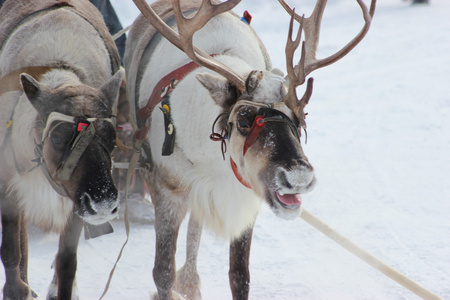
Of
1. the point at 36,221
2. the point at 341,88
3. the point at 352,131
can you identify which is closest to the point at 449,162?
the point at 352,131

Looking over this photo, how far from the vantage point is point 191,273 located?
393cm

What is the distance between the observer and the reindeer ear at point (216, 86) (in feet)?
9.12

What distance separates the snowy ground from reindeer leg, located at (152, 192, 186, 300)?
0.63 meters

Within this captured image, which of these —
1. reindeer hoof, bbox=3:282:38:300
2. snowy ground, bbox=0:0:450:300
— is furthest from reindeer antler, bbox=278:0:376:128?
reindeer hoof, bbox=3:282:38:300

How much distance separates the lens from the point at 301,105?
2715 millimetres

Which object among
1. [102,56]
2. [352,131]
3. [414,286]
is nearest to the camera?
[414,286]

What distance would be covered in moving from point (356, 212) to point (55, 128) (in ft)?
10.6

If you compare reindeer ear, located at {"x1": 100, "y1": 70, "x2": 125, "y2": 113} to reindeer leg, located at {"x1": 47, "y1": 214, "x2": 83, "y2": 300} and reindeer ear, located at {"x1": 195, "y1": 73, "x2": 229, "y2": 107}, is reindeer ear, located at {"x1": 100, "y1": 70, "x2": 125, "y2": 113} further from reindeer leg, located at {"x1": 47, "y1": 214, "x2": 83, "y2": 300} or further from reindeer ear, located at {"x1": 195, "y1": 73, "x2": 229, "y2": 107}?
reindeer leg, located at {"x1": 47, "y1": 214, "x2": 83, "y2": 300}

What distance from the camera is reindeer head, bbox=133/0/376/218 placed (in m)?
2.52

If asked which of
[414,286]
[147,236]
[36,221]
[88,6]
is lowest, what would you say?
[147,236]

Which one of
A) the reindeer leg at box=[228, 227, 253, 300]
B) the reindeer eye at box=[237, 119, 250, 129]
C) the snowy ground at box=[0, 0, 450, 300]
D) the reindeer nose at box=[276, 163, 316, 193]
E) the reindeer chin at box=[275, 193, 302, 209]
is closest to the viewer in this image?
the reindeer nose at box=[276, 163, 316, 193]

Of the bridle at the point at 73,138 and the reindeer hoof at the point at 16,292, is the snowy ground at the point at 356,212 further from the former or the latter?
the bridle at the point at 73,138

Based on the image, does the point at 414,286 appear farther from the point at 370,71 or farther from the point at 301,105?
the point at 370,71

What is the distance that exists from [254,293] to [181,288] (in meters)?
0.52
